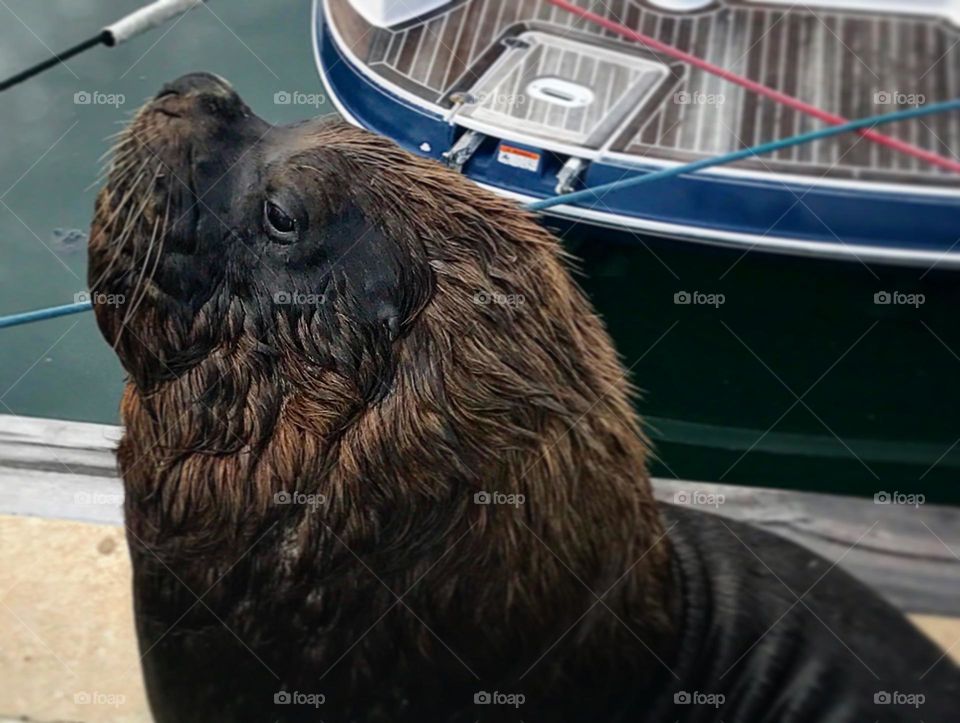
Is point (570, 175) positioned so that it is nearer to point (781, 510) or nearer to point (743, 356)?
point (743, 356)

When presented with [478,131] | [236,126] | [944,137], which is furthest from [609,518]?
[944,137]

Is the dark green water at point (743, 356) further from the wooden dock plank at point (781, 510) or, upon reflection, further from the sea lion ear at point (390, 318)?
the sea lion ear at point (390, 318)

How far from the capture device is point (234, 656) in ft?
8.21

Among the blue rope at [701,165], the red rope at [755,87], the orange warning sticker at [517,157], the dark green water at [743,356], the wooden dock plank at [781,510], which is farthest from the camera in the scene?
the dark green water at [743,356]

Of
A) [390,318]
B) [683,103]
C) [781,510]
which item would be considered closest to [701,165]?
[683,103]

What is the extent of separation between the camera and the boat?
5.11 meters

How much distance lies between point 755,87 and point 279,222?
3.65m

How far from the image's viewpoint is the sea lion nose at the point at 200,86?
219 centimetres

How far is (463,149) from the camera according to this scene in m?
5.19

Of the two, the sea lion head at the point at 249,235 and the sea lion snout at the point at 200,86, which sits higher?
the sea lion snout at the point at 200,86

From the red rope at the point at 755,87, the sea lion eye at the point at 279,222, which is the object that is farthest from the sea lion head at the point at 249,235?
the red rope at the point at 755,87

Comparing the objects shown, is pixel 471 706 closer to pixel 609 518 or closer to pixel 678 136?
pixel 609 518

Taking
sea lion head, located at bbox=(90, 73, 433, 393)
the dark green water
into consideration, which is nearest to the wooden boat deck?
the dark green water

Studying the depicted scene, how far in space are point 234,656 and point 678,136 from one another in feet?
11.6
